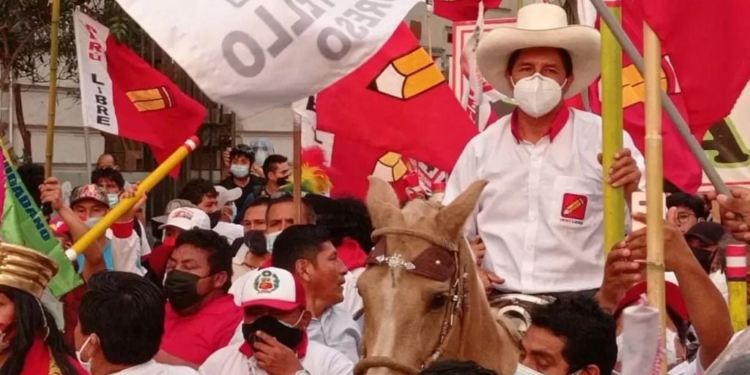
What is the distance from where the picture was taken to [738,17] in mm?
5523

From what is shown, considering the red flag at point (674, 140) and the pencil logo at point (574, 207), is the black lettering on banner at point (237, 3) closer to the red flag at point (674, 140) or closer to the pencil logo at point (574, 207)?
the red flag at point (674, 140)

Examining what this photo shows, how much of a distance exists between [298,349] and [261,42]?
1.48 m

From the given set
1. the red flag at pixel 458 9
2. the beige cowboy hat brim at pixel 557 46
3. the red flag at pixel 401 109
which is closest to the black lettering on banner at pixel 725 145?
the red flag at pixel 401 109

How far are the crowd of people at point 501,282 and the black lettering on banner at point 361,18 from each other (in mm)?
699

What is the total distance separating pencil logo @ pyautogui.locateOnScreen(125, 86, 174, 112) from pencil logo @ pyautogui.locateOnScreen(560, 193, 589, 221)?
4370 mm

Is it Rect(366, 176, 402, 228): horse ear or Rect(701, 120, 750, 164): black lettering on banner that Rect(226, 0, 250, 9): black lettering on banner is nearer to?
Rect(366, 176, 402, 228): horse ear

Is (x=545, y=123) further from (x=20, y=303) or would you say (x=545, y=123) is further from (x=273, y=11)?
(x=20, y=303)

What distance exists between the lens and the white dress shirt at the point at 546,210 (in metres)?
6.32

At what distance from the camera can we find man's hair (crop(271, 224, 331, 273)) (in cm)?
740

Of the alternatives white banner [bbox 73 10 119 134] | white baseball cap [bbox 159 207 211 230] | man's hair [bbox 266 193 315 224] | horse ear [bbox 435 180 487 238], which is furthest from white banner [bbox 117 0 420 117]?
white banner [bbox 73 10 119 134]

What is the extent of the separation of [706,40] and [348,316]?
2.75 meters

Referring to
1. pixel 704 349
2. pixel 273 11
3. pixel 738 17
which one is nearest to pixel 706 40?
pixel 738 17

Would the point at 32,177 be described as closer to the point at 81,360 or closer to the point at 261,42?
the point at 81,360

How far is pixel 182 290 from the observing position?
739 cm
